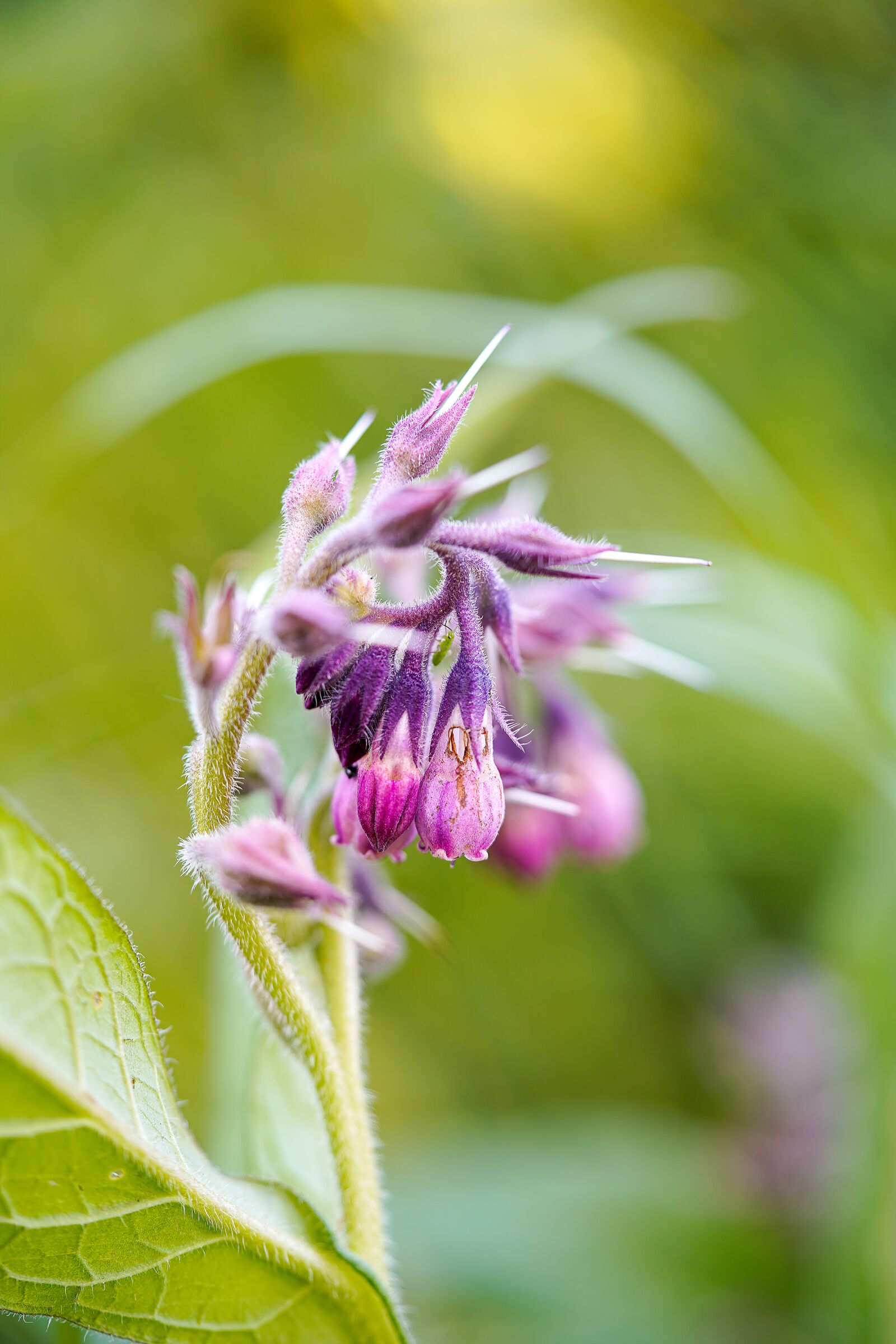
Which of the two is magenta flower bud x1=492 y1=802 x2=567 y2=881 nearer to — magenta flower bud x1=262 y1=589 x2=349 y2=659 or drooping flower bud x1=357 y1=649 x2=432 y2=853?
drooping flower bud x1=357 y1=649 x2=432 y2=853

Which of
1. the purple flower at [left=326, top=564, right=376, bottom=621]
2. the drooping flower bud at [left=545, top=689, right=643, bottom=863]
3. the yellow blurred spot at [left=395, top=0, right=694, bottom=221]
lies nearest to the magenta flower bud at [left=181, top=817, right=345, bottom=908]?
the purple flower at [left=326, top=564, right=376, bottom=621]

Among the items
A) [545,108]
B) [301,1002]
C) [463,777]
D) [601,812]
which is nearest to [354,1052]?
[301,1002]

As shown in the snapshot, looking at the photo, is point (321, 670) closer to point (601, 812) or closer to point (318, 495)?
point (318, 495)

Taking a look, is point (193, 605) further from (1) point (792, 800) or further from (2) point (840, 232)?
(2) point (840, 232)

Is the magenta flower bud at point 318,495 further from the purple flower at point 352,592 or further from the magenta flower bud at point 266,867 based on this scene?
the magenta flower bud at point 266,867

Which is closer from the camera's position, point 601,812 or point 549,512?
point 601,812

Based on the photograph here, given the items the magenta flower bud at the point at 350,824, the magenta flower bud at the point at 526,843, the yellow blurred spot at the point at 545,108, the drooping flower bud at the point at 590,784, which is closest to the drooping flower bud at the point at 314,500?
the magenta flower bud at the point at 350,824

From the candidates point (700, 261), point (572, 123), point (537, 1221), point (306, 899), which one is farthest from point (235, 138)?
point (306, 899)
